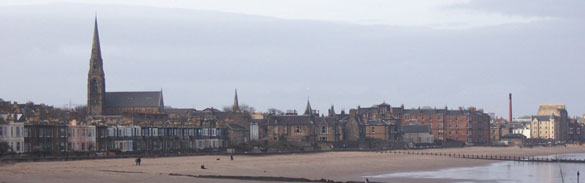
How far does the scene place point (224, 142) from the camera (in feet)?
403

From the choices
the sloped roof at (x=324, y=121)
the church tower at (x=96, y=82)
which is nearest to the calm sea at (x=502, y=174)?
the sloped roof at (x=324, y=121)

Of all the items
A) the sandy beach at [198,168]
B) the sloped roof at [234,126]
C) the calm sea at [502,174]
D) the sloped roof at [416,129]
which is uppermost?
the sloped roof at [234,126]

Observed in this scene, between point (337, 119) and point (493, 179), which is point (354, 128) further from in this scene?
point (493, 179)

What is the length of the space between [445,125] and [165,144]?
94.2 m

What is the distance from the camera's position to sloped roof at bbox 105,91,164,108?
567 ft

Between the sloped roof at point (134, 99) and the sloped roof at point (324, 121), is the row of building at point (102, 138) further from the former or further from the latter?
the sloped roof at point (134, 99)

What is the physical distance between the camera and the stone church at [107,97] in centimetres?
17112

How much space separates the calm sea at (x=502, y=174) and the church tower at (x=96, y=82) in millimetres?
96079

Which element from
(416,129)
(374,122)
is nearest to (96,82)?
(374,122)

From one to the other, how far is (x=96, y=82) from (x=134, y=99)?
8548 millimetres

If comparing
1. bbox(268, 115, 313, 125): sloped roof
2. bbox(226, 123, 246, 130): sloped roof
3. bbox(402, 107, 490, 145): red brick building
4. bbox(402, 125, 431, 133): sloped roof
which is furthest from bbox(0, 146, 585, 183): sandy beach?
bbox(402, 107, 490, 145): red brick building

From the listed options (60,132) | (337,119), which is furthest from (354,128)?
(60,132)

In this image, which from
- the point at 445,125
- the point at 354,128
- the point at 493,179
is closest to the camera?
the point at 493,179

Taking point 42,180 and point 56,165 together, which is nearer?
point 42,180
